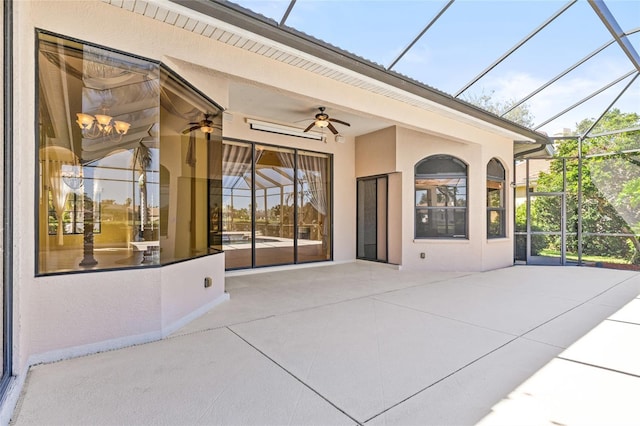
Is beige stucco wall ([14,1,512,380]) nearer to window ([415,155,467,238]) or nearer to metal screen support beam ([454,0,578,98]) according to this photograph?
metal screen support beam ([454,0,578,98])

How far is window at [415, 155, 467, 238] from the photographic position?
7.07 meters

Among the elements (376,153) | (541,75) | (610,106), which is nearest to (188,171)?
(376,153)

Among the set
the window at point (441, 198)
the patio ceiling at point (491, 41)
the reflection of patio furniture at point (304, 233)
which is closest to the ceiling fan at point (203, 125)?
→ the patio ceiling at point (491, 41)

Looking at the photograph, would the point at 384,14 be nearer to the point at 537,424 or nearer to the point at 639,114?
the point at 537,424

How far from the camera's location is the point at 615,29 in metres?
4.76

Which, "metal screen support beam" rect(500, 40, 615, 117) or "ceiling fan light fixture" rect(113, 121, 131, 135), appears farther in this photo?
"metal screen support beam" rect(500, 40, 615, 117)

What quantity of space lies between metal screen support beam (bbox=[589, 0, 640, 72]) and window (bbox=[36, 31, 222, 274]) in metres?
5.29

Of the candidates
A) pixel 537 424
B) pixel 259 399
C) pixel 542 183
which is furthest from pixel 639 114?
pixel 259 399

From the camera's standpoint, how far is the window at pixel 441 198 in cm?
707

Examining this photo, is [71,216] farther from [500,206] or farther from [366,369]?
[500,206]

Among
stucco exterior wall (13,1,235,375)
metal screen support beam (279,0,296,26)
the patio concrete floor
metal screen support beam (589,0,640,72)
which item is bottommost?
the patio concrete floor

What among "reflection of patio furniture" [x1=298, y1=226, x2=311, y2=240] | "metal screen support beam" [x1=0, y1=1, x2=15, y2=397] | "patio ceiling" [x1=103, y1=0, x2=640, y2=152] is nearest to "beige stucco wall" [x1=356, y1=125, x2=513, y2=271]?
"patio ceiling" [x1=103, y1=0, x2=640, y2=152]

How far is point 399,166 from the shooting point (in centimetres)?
702

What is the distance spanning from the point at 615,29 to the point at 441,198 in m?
3.77
